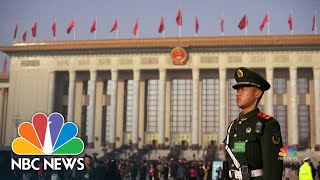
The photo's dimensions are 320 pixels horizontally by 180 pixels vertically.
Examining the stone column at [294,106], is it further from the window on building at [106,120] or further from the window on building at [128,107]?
the window on building at [106,120]

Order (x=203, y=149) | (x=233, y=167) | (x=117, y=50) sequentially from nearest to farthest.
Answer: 1. (x=233, y=167)
2. (x=203, y=149)
3. (x=117, y=50)

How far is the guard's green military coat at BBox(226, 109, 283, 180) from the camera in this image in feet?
11.0

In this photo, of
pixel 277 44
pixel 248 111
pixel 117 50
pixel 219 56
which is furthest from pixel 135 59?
pixel 248 111

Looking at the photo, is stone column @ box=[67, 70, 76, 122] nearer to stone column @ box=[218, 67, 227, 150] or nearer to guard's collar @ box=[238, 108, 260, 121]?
stone column @ box=[218, 67, 227, 150]

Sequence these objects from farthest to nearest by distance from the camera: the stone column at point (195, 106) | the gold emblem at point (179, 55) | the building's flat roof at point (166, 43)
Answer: the gold emblem at point (179, 55) → the stone column at point (195, 106) → the building's flat roof at point (166, 43)

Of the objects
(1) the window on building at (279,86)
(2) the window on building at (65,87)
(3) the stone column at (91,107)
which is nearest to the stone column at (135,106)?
(3) the stone column at (91,107)

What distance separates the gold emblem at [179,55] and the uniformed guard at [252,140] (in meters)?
46.9

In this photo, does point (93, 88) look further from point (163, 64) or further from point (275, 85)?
point (275, 85)

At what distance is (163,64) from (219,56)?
5.96 m

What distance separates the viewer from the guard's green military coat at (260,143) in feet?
11.0

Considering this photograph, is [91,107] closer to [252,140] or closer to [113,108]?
[113,108]

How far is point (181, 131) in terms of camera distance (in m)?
54.0

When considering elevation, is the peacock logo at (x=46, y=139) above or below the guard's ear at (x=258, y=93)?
below

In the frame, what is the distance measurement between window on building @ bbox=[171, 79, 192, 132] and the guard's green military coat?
164 ft
